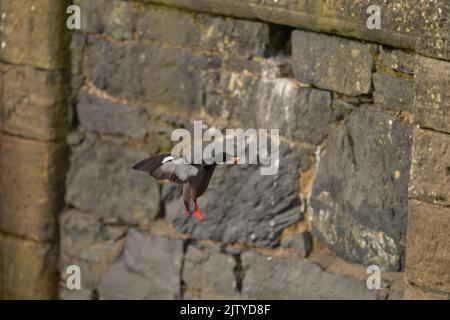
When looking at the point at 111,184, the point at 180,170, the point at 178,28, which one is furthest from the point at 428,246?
the point at 111,184

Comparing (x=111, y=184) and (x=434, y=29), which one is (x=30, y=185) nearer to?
(x=111, y=184)

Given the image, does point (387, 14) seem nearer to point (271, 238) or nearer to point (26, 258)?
point (271, 238)

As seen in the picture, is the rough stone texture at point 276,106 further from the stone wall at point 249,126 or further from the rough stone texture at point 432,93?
the rough stone texture at point 432,93

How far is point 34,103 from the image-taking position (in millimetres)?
7711

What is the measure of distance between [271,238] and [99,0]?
149cm

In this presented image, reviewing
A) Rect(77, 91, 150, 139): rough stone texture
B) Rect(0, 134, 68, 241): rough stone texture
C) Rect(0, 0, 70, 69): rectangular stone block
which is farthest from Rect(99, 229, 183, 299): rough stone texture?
Rect(0, 0, 70, 69): rectangular stone block

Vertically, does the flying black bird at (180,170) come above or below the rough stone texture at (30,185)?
above

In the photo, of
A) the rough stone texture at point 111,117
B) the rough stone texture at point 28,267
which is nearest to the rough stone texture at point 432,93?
the rough stone texture at point 111,117

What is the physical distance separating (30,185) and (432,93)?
260 cm

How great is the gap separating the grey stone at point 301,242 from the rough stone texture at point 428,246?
83 cm

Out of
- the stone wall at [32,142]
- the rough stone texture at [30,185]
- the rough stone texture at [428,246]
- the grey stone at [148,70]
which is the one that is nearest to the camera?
the rough stone texture at [428,246]

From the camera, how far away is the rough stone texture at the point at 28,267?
801 centimetres

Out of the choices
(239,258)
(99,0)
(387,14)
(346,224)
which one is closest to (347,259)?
(346,224)

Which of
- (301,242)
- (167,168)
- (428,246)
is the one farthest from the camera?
(301,242)
